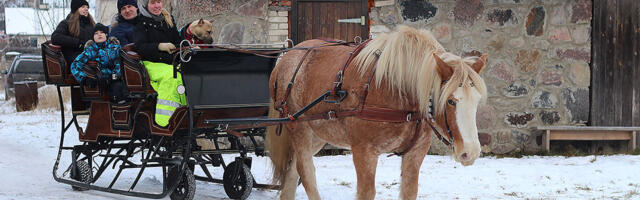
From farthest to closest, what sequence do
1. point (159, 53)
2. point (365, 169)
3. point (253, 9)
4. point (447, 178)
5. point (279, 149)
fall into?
1. point (253, 9)
2. point (447, 178)
3. point (159, 53)
4. point (279, 149)
5. point (365, 169)

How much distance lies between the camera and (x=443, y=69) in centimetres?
452

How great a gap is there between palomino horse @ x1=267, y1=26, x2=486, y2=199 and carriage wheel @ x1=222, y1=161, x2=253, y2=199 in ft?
3.19

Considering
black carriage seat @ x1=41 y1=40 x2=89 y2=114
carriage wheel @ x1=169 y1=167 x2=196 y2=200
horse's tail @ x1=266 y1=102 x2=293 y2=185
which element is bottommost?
carriage wheel @ x1=169 y1=167 x2=196 y2=200

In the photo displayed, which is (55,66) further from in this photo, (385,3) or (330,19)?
(385,3)

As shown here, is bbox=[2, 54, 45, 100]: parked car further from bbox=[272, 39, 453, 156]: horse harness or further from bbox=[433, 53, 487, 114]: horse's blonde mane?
bbox=[433, 53, 487, 114]: horse's blonde mane

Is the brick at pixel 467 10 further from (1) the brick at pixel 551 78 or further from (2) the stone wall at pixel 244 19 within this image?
(2) the stone wall at pixel 244 19

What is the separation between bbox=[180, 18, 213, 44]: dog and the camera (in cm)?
644

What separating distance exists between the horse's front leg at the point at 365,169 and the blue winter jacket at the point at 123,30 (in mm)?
3004

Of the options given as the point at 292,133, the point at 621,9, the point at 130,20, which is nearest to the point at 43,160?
the point at 130,20

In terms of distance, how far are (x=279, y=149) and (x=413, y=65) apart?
1692 millimetres

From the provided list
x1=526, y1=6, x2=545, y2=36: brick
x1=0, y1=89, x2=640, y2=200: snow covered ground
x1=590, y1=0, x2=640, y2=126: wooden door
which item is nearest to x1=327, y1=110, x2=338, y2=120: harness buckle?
x1=0, y1=89, x2=640, y2=200: snow covered ground

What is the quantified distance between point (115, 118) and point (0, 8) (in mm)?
48852

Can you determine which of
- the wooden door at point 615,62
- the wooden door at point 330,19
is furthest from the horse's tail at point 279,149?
the wooden door at point 615,62

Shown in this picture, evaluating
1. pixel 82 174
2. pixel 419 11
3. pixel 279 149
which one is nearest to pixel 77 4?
pixel 82 174
